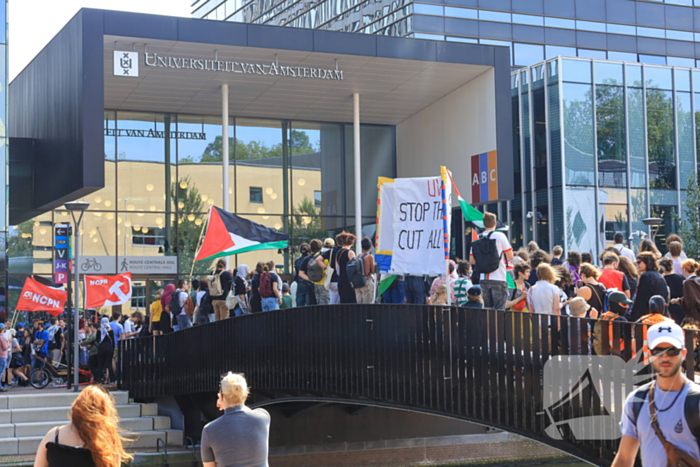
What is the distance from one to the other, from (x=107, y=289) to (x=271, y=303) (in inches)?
300

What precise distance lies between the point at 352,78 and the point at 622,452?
73.5 ft

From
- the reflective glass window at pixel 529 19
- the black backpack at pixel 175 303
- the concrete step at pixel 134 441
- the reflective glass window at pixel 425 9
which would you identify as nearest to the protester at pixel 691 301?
the concrete step at pixel 134 441

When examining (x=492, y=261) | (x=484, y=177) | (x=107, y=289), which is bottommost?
(x=107, y=289)

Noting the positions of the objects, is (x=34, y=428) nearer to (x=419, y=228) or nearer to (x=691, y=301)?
(x=419, y=228)

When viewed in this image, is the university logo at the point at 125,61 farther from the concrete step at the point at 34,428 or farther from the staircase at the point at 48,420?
the concrete step at the point at 34,428

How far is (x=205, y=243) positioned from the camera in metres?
16.5

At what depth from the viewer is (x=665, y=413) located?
14.7 ft

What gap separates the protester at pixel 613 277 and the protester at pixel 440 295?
209 centimetres

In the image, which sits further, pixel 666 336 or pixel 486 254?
pixel 486 254

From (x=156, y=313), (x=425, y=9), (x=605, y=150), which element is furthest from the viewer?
(x=425, y=9)

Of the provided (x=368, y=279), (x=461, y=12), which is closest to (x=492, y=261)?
(x=368, y=279)

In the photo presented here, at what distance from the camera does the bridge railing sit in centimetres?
845

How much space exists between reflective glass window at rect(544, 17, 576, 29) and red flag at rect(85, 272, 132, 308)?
26.2m

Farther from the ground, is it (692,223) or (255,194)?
(255,194)
